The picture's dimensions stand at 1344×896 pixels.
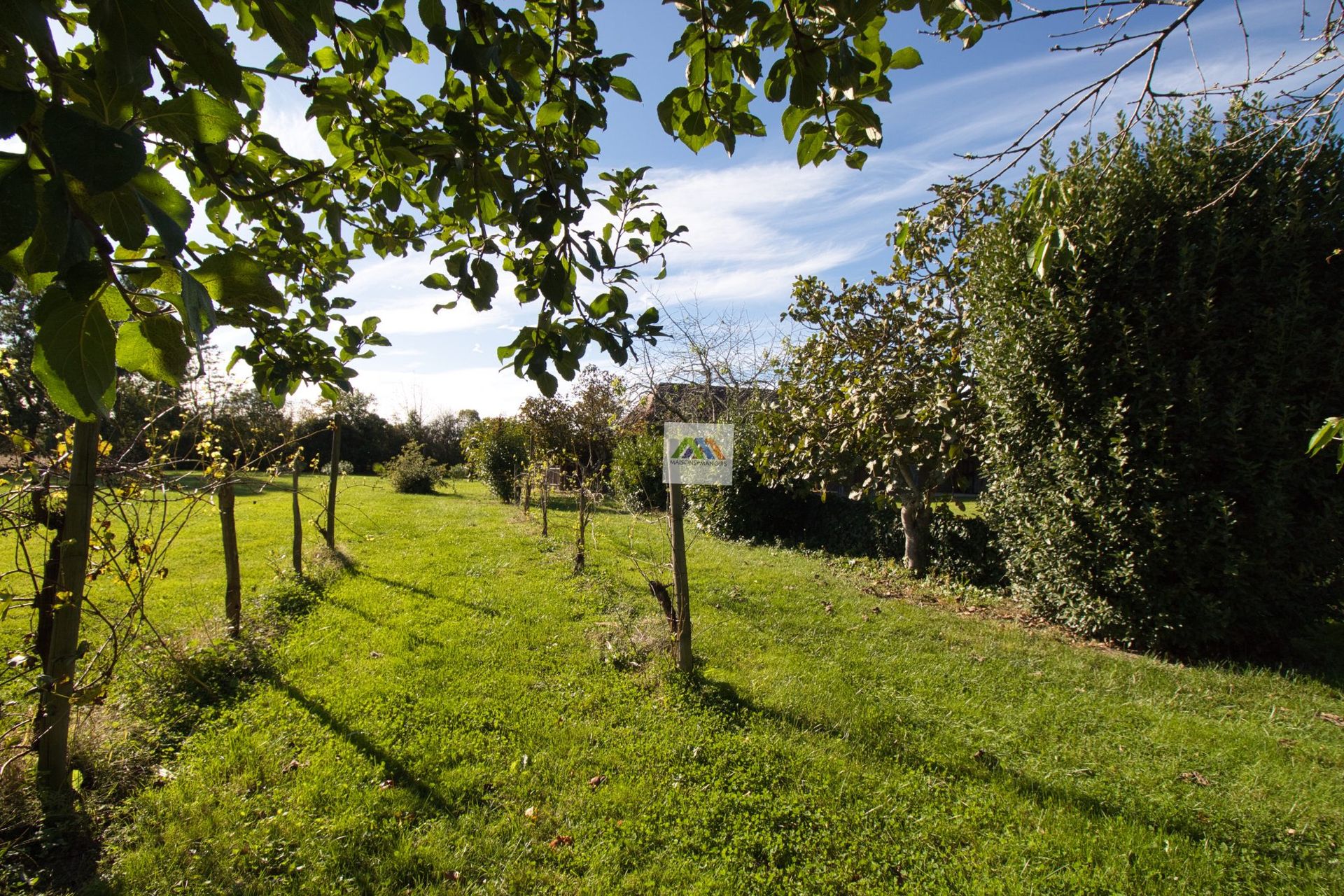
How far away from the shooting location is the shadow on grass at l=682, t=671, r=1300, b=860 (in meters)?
2.99

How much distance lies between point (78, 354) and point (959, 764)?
4.27 meters

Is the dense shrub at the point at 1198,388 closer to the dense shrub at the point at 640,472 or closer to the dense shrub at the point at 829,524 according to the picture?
the dense shrub at the point at 829,524

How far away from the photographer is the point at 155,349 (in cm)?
80

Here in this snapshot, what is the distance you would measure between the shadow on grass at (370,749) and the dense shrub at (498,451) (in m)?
13.1

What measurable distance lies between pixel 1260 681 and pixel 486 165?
7.08 m

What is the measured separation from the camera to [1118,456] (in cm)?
543

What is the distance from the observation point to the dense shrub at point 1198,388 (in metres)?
5.09

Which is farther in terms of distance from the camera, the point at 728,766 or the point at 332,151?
the point at 728,766

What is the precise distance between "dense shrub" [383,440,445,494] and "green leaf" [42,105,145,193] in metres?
19.1

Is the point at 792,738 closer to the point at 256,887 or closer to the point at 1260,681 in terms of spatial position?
the point at 256,887

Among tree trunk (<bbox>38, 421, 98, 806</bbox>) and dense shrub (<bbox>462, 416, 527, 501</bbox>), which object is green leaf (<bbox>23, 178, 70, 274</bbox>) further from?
dense shrub (<bbox>462, 416, 527, 501</bbox>)

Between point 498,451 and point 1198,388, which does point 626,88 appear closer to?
point 1198,388

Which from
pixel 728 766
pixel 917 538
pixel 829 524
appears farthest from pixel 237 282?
pixel 829 524

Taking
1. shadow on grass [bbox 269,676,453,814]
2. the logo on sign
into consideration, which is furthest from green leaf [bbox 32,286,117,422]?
the logo on sign
